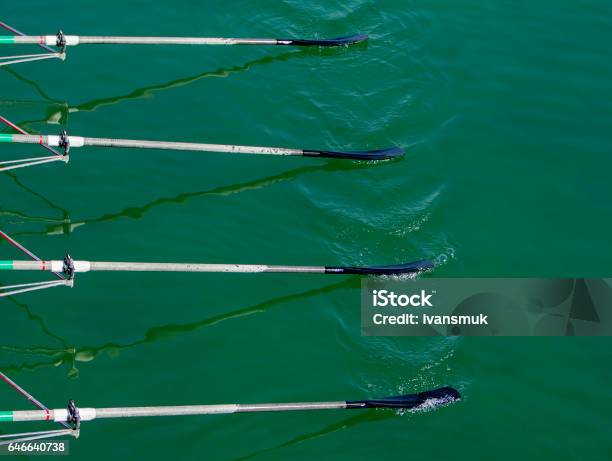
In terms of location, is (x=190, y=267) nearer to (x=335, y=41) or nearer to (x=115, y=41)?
(x=115, y=41)

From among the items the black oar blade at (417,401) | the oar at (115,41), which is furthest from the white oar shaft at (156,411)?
the oar at (115,41)

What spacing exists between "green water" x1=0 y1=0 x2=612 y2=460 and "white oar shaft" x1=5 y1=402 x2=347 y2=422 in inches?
27.7

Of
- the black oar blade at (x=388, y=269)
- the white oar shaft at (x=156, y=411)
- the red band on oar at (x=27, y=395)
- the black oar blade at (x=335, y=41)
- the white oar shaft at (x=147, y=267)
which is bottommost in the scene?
the white oar shaft at (x=156, y=411)

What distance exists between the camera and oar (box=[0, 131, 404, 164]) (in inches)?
990

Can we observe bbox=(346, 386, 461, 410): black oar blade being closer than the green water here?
Yes

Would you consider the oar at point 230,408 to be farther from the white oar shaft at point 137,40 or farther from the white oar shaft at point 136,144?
the white oar shaft at point 137,40

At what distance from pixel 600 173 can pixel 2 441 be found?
16911 millimetres

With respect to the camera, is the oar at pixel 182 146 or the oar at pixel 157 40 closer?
the oar at pixel 182 146

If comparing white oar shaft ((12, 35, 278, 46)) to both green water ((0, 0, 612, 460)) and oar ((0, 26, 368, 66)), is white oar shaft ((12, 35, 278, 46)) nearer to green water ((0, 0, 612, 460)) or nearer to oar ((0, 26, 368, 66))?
oar ((0, 26, 368, 66))

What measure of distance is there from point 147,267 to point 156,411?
3761 mm

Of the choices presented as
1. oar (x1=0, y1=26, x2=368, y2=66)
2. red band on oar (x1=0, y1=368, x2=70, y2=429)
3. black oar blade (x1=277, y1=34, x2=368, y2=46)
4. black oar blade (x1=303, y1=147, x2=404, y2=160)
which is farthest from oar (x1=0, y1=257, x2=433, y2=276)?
black oar blade (x1=277, y1=34, x2=368, y2=46)

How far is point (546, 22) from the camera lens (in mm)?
33125

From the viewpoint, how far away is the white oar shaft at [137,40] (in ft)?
92.6

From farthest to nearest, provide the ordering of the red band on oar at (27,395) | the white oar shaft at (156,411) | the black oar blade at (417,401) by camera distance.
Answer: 1. the black oar blade at (417,401)
2. the red band on oar at (27,395)
3. the white oar shaft at (156,411)
